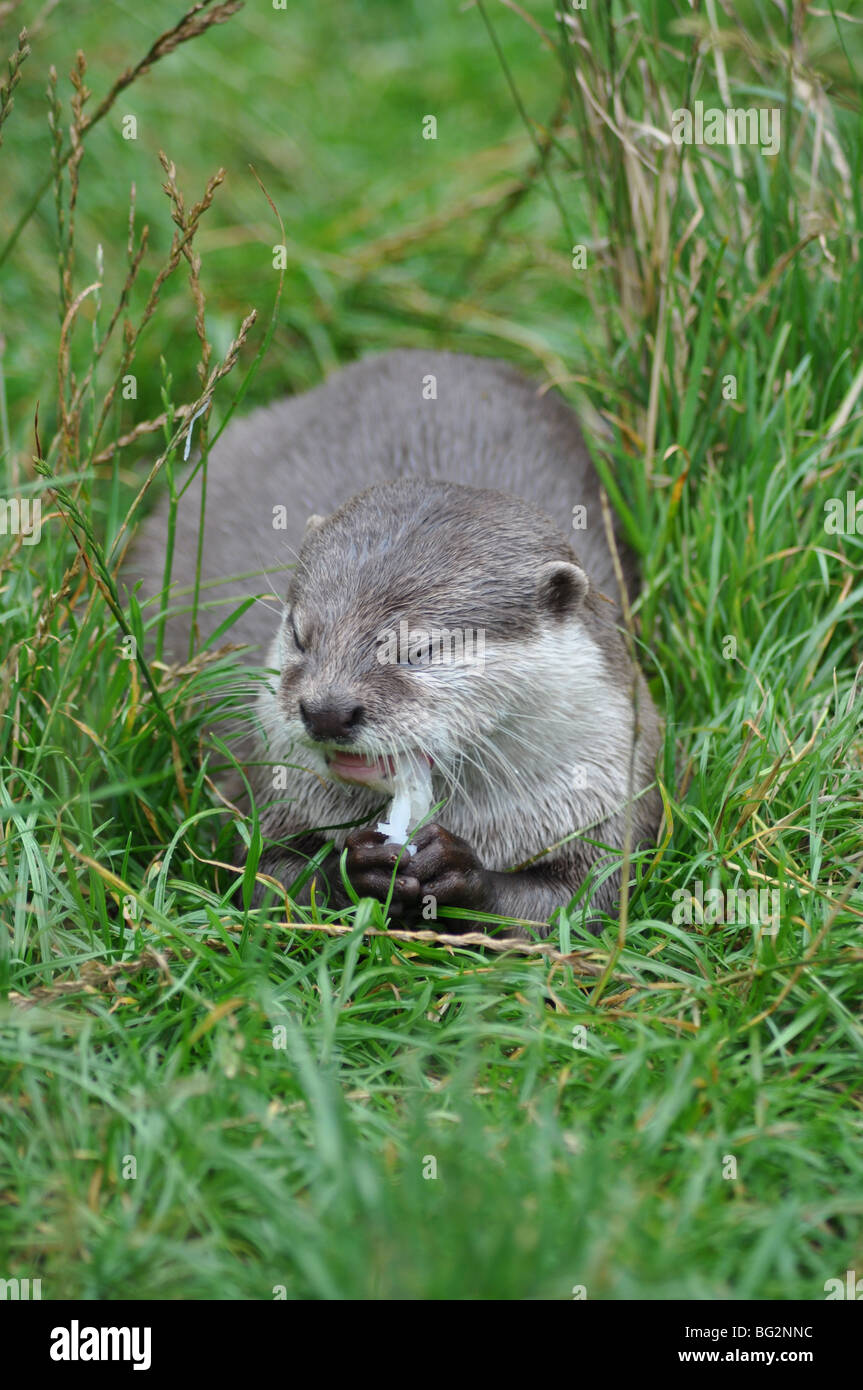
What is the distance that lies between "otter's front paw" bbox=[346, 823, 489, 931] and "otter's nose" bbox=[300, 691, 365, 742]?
0.96 ft

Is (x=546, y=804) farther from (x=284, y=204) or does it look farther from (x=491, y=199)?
(x=284, y=204)

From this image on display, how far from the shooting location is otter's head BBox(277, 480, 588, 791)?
226 centimetres

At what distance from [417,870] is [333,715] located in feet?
1.25

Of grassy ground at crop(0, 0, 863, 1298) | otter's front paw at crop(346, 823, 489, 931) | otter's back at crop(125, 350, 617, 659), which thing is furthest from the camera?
otter's back at crop(125, 350, 617, 659)

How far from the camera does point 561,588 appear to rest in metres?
2.53

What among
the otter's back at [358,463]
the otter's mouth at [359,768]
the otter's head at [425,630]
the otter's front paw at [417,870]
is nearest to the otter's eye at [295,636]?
the otter's head at [425,630]

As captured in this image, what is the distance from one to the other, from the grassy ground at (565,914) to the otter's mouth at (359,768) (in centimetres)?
27

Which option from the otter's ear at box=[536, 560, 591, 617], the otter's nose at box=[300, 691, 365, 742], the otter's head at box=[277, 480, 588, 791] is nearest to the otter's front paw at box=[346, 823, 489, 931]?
the otter's head at box=[277, 480, 588, 791]

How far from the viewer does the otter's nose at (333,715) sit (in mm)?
2195

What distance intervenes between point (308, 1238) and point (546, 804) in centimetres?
107

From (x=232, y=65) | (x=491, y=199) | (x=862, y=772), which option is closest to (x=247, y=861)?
(x=862, y=772)

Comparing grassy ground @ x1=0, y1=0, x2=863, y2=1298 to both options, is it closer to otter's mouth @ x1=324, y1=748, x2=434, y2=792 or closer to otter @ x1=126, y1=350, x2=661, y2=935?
otter @ x1=126, y1=350, x2=661, y2=935

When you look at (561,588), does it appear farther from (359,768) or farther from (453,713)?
(359,768)

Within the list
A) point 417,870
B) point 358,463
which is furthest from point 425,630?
point 358,463
